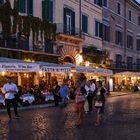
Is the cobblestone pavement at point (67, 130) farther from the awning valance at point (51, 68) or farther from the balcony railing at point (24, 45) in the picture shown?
the balcony railing at point (24, 45)

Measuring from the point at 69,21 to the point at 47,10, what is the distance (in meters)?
4.54

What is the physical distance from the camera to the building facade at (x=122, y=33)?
54.2 m

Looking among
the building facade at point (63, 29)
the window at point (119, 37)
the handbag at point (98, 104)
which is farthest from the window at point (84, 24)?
the handbag at point (98, 104)

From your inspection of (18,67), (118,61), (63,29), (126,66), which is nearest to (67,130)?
(18,67)

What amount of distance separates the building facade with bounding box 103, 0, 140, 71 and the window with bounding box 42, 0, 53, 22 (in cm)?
1486

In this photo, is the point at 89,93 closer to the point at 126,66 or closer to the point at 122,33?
the point at 126,66

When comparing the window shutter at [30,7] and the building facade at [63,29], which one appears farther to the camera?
the window shutter at [30,7]

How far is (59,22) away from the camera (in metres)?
39.7

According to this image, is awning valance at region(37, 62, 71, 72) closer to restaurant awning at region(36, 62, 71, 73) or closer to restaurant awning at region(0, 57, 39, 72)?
restaurant awning at region(36, 62, 71, 73)

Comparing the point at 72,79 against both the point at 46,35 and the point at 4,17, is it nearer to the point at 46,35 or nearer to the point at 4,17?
the point at 46,35

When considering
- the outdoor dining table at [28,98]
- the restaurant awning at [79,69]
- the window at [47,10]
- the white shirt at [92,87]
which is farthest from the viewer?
the window at [47,10]

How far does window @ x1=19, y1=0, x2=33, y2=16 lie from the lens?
112 ft

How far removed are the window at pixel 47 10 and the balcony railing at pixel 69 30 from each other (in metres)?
1.26

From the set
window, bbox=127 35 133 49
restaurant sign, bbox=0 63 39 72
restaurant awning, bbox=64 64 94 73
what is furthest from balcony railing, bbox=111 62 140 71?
restaurant sign, bbox=0 63 39 72
